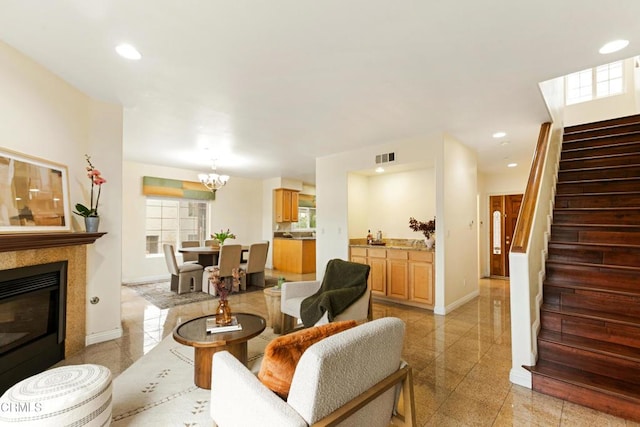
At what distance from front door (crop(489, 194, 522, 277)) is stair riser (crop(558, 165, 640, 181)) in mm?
3112

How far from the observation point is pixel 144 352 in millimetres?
3041

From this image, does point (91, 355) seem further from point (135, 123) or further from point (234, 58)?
point (234, 58)

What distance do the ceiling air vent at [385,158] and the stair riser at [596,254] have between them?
8.00 ft

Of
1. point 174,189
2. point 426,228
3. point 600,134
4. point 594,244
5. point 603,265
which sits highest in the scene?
point 600,134

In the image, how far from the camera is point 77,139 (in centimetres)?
313

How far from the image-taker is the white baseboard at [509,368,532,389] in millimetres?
2443

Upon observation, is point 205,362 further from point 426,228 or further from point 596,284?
point 426,228

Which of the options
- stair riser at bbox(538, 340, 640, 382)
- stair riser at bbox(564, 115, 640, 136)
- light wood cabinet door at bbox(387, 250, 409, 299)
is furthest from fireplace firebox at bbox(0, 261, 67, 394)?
stair riser at bbox(564, 115, 640, 136)

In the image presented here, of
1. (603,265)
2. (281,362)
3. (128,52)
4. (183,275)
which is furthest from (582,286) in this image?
(183,275)

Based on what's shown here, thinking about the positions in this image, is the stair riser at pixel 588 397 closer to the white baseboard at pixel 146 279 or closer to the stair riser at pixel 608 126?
the stair riser at pixel 608 126

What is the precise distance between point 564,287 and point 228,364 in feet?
10.3

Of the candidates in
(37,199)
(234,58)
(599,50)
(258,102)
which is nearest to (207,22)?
(234,58)

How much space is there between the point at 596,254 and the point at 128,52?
475cm

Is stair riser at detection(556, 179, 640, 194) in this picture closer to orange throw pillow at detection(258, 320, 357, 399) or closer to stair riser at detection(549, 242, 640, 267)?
stair riser at detection(549, 242, 640, 267)
